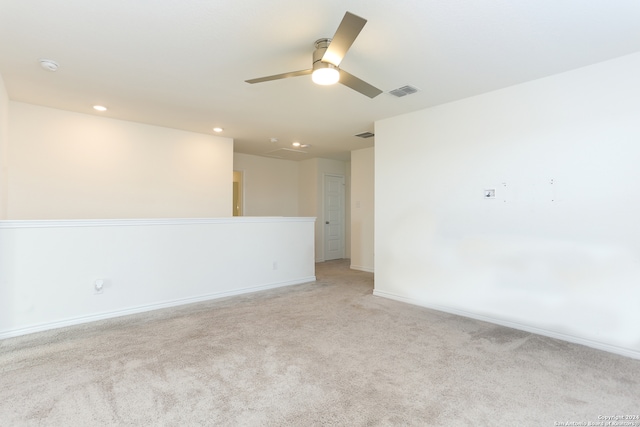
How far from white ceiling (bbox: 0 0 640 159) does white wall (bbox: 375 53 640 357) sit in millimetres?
284

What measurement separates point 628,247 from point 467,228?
1287 mm

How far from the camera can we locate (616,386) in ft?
6.78

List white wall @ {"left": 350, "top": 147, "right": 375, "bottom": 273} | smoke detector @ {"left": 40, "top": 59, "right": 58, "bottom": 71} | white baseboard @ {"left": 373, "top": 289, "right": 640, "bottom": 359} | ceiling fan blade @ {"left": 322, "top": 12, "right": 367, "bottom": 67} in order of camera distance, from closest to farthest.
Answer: ceiling fan blade @ {"left": 322, "top": 12, "right": 367, "bottom": 67} < white baseboard @ {"left": 373, "top": 289, "right": 640, "bottom": 359} < smoke detector @ {"left": 40, "top": 59, "right": 58, "bottom": 71} < white wall @ {"left": 350, "top": 147, "right": 375, "bottom": 273}

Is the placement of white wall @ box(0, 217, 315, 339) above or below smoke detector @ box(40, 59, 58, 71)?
below

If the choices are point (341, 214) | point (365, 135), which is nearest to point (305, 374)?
point (365, 135)

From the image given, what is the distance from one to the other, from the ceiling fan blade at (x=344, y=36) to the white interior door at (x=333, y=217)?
5.18 metres

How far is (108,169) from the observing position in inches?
171

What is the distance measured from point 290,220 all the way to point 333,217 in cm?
263

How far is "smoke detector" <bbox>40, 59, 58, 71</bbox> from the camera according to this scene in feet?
8.73

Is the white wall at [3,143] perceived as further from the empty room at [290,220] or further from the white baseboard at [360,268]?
the white baseboard at [360,268]

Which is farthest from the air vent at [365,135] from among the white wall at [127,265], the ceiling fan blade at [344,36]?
the ceiling fan blade at [344,36]

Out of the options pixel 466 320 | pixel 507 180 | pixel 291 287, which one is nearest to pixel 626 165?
pixel 507 180

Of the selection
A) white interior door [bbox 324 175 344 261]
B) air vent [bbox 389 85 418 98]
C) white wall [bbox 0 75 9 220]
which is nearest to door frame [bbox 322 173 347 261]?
white interior door [bbox 324 175 344 261]

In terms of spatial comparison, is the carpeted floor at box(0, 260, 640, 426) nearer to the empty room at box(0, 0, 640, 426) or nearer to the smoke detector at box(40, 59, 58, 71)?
the empty room at box(0, 0, 640, 426)
